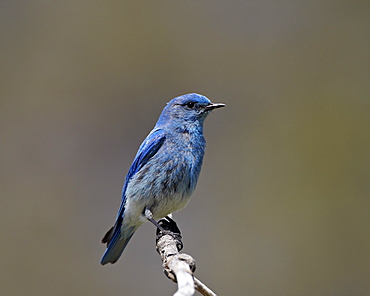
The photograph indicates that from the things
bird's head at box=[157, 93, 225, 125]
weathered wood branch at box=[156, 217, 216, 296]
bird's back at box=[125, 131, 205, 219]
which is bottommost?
weathered wood branch at box=[156, 217, 216, 296]

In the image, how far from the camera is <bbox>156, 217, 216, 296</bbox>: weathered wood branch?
1647 millimetres

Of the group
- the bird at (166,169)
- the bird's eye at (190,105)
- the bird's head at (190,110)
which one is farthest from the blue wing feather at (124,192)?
the bird's eye at (190,105)

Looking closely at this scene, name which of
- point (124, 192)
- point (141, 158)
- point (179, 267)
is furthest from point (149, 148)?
point (179, 267)

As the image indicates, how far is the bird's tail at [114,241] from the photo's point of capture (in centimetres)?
311

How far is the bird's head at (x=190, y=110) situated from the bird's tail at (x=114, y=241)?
722 millimetres

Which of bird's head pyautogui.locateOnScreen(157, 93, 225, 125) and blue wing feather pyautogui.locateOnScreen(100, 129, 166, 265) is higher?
bird's head pyautogui.locateOnScreen(157, 93, 225, 125)

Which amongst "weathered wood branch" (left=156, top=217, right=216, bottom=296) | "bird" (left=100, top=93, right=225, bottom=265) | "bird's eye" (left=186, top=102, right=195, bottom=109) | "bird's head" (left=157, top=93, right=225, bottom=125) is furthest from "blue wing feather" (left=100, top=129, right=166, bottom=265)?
"weathered wood branch" (left=156, top=217, right=216, bottom=296)

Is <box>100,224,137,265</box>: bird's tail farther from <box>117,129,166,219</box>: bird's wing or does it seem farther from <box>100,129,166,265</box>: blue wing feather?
<box>117,129,166,219</box>: bird's wing

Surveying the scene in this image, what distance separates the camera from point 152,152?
2.96 meters

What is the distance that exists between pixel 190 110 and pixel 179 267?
4.73ft

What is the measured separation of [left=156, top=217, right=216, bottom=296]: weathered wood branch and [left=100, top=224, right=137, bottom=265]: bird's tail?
53 cm

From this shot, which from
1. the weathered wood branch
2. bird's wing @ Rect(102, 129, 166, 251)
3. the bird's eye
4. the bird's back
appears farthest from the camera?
the bird's eye

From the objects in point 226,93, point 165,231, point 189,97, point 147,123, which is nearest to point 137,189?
point 165,231

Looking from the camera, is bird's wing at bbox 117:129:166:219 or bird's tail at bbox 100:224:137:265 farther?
bird's tail at bbox 100:224:137:265
